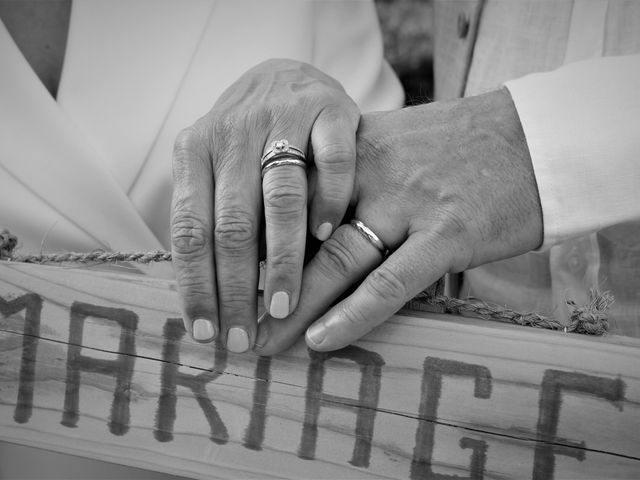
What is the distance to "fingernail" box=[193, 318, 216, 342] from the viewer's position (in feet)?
2.17

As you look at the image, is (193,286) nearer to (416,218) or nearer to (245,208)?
(245,208)

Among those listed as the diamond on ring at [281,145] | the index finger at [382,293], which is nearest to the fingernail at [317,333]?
the index finger at [382,293]

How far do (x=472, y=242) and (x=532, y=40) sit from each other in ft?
2.02

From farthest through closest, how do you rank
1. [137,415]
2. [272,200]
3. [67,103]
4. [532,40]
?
[532,40] → [67,103] → [137,415] → [272,200]

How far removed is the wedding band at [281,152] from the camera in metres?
A: 0.67

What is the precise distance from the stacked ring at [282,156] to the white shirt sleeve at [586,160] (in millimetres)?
288

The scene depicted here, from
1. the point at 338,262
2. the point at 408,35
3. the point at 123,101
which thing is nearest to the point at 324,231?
the point at 338,262

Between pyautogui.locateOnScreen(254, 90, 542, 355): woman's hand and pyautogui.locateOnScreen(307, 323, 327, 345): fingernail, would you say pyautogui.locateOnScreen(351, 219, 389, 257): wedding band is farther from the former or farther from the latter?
pyautogui.locateOnScreen(307, 323, 327, 345): fingernail

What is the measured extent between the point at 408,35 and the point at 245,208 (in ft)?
5.48

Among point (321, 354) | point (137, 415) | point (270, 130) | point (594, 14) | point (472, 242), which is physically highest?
point (594, 14)

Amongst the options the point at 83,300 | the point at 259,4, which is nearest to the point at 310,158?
the point at 83,300

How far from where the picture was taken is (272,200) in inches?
25.2

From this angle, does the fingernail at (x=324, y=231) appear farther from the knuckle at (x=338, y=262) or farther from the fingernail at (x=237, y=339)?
the fingernail at (x=237, y=339)

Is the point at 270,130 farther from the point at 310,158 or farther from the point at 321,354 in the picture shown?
the point at 321,354
